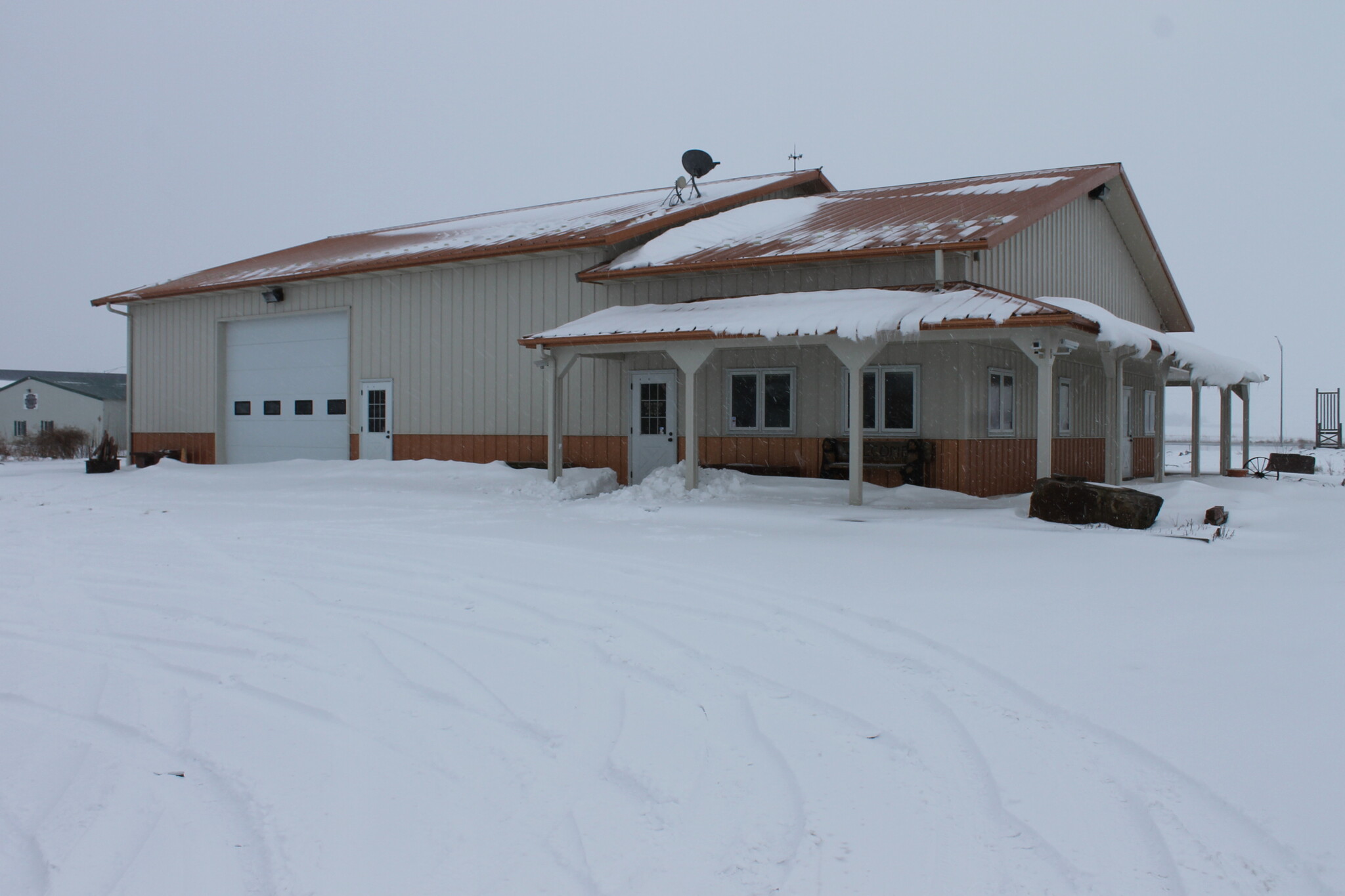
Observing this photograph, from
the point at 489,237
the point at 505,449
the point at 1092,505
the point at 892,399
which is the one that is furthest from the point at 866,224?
the point at 489,237

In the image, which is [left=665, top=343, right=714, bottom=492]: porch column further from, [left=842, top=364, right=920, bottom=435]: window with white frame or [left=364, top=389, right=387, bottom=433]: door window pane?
[left=364, top=389, right=387, bottom=433]: door window pane

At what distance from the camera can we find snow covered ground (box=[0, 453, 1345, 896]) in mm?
3090

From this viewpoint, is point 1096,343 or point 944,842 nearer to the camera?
point 944,842

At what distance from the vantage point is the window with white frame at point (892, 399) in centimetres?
1402

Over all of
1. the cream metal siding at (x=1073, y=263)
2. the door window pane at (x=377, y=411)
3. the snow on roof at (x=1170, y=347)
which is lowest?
the door window pane at (x=377, y=411)

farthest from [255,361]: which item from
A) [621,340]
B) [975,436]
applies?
[975,436]

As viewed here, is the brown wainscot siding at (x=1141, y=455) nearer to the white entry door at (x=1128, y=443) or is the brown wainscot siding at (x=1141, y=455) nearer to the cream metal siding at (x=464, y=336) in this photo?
the white entry door at (x=1128, y=443)

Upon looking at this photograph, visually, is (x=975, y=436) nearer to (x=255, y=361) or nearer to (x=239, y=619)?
(x=239, y=619)

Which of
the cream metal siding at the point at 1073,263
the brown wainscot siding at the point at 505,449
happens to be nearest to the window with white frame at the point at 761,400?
the brown wainscot siding at the point at 505,449

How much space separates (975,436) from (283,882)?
1229 cm

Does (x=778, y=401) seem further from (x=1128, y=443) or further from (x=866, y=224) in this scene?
(x=1128, y=443)

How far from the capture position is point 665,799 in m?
3.52

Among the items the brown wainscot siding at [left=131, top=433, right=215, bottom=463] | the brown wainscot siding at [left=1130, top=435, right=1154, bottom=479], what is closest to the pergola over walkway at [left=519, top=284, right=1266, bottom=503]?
the brown wainscot siding at [left=1130, top=435, right=1154, bottom=479]

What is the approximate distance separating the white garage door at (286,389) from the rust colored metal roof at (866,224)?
22.1ft
